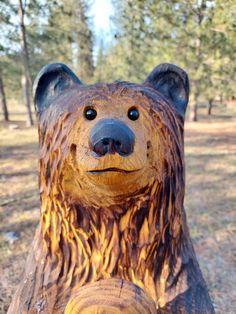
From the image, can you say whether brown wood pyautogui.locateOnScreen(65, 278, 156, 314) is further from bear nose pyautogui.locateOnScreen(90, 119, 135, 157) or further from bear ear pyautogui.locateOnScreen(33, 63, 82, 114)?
bear ear pyautogui.locateOnScreen(33, 63, 82, 114)

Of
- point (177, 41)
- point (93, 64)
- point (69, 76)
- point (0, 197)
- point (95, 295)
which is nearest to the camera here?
point (95, 295)

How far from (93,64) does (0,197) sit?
14.2 meters

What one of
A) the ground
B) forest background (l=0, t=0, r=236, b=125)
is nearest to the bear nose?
the ground

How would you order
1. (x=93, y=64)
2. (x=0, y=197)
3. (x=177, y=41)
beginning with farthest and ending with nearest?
1. (x=93, y=64)
2. (x=177, y=41)
3. (x=0, y=197)

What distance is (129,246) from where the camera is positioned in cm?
102

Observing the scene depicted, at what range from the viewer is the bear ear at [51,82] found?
1174mm

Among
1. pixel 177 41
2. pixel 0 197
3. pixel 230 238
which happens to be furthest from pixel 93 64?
pixel 230 238

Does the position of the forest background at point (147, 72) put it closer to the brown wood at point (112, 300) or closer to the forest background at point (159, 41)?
the forest background at point (159, 41)

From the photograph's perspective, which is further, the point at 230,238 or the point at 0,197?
the point at 0,197

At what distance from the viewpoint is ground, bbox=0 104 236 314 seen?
2.80m

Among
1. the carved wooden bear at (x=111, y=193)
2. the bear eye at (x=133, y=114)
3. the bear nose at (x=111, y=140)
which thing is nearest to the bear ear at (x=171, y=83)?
the carved wooden bear at (x=111, y=193)

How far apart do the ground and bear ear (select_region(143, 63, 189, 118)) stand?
6.23 ft

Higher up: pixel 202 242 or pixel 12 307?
pixel 12 307

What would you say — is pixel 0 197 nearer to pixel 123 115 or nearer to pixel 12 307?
pixel 12 307
